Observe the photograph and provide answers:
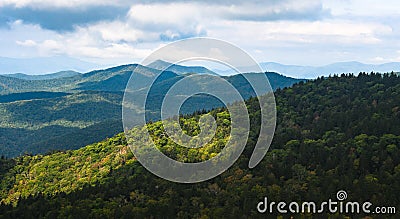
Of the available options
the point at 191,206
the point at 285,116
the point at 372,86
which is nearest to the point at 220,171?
the point at 191,206

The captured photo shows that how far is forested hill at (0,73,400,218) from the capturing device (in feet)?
212

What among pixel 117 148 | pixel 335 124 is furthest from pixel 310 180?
pixel 117 148

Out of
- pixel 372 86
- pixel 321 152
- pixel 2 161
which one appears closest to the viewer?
pixel 321 152

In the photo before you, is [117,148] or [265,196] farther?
[117,148]

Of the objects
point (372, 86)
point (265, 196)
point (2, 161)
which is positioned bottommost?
point (2, 161)

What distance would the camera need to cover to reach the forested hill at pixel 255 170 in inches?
2544

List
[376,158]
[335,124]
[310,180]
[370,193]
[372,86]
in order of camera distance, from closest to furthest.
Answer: [370,193]
[310,180]
[376,158]
[335,124]
[372,86]

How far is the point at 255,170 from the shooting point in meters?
81.5

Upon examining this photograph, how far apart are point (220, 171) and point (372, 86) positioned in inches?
3223

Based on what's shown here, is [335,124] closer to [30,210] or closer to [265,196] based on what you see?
[265,196]

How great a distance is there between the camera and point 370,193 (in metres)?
59.5

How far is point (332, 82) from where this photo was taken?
155 metres

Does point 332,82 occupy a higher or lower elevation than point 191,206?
higher

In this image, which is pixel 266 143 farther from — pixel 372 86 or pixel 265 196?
pixel 372 86
